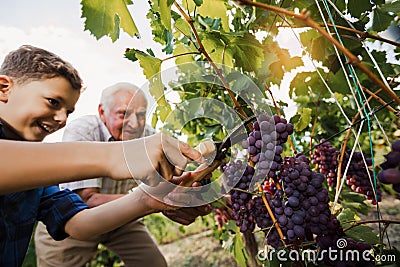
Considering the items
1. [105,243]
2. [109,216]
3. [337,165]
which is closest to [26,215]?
[109,216]

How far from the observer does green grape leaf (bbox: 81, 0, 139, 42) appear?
2.73 ft

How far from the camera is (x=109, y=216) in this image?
3.48ft

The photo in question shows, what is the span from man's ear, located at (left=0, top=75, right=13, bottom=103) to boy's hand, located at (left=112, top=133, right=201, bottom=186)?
2.48ft

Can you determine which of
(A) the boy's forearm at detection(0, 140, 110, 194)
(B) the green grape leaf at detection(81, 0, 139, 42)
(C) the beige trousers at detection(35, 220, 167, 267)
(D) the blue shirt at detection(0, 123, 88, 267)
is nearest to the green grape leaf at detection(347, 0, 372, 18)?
(B) the green grape leaf at detection(81, 0, 139, 42)

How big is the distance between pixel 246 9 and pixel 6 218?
1.02m

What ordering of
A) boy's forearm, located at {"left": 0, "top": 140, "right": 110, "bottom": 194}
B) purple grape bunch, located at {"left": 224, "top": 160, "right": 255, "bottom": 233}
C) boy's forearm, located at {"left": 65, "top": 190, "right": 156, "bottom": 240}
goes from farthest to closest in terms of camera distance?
boy's forearm, located at {"left": 65, "top": 190, "right": 156, "bottom": 240}
purple grape bunch, located at {"left": 224, "top": 160, "right": 255, "bottom": 233}
boy's forearm, located at {"left": 0, "top": 140, "right": 110, "bottom": 194}

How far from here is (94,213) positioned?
1.10m

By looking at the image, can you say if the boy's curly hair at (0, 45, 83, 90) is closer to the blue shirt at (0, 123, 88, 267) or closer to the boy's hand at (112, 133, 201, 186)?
the blue shirt at (0, 123, 88, 267)

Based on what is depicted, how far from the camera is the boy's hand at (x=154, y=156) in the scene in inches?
22.1

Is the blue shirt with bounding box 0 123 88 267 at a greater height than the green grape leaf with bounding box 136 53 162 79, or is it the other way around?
the green grape leaf with bounding box 136 53 162 79

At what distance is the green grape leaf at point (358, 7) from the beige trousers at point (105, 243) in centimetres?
168

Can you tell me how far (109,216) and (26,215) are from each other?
0.35 meters

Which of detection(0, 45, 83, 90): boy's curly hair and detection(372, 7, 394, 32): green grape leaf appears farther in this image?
detection(0, 45, 83, 90): boy's curly hair

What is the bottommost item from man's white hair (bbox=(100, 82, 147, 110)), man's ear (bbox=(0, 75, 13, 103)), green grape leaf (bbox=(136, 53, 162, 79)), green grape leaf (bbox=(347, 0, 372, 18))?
green grape leaf (bbox=(136, 53, 162, 79))
